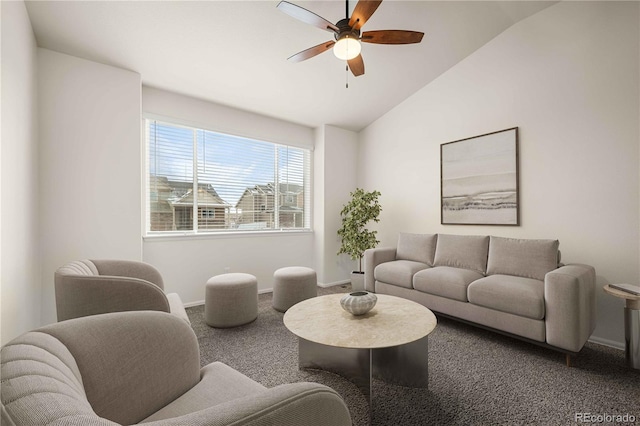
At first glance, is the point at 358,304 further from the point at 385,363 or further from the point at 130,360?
the point at 130,360

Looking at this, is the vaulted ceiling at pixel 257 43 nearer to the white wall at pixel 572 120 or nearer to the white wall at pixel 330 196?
the white wall at pixel 572 120

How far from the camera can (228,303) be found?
2.89m

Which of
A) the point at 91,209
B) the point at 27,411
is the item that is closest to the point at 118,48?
the point at 91,209

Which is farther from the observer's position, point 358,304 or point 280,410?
point 358,304

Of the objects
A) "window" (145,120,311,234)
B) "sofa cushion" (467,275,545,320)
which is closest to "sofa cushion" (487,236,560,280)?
"sofa cushion" (467,275,545,320)

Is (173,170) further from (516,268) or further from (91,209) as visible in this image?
(516,268)

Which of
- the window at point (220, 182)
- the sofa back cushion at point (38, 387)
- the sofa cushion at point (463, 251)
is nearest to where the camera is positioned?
the sofa back cushion at point (38, 387)

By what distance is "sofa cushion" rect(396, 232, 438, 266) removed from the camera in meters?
3.71

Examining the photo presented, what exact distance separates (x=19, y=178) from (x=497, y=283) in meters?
3.94

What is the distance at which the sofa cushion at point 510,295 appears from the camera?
2311 millimetres

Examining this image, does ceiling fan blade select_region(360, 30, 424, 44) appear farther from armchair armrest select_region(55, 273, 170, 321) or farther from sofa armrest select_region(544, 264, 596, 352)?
armchair armrest select_region(55, 273, 170, 321)

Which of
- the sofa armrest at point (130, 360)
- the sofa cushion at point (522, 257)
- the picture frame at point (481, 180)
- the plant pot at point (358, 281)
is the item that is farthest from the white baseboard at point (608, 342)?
the sofa armrest at point (130, 360)

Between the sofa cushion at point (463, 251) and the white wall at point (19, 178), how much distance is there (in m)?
3.86

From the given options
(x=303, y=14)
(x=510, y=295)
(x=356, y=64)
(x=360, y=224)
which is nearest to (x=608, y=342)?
(x=510, y=295)
